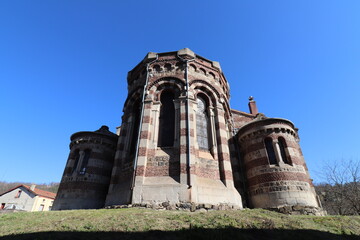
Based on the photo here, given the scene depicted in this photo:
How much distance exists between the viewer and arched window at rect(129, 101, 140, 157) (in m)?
13.2

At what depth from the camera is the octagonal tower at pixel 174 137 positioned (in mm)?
10359

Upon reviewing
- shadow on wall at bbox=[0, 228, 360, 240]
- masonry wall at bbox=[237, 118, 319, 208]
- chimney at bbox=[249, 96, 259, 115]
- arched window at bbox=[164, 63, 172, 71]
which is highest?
chimney at bbox=[249, 96, 259, 115]

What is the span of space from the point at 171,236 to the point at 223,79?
48.6 feet

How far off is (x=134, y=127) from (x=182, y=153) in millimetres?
4836

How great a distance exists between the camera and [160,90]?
1413 cm

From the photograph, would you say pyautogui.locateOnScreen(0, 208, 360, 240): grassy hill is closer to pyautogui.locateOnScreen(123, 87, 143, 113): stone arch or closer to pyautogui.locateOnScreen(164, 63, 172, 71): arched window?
pyautogui.locateOnScreen(123, 87, 143, 113): stone arch

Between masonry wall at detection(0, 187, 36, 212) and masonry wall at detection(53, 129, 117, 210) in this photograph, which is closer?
masonry wall at detection(53, 129, 117, 210)

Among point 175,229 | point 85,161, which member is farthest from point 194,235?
point 85,161

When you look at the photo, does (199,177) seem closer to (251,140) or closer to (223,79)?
(251,140)

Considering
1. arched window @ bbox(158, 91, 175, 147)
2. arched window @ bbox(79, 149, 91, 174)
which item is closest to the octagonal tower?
arched window @ bbox(158, 91, 175, 147)

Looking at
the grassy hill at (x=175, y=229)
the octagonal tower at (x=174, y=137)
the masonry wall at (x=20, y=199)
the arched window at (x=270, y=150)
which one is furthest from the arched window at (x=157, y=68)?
the masonry wall at (x=20, y=199)

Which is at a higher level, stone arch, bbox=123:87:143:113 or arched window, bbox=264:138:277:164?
stone arch, bbox=123:87:143:113

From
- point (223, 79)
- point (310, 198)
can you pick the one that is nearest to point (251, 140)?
point (310, 198)

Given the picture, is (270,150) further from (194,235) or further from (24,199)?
(24,199)
